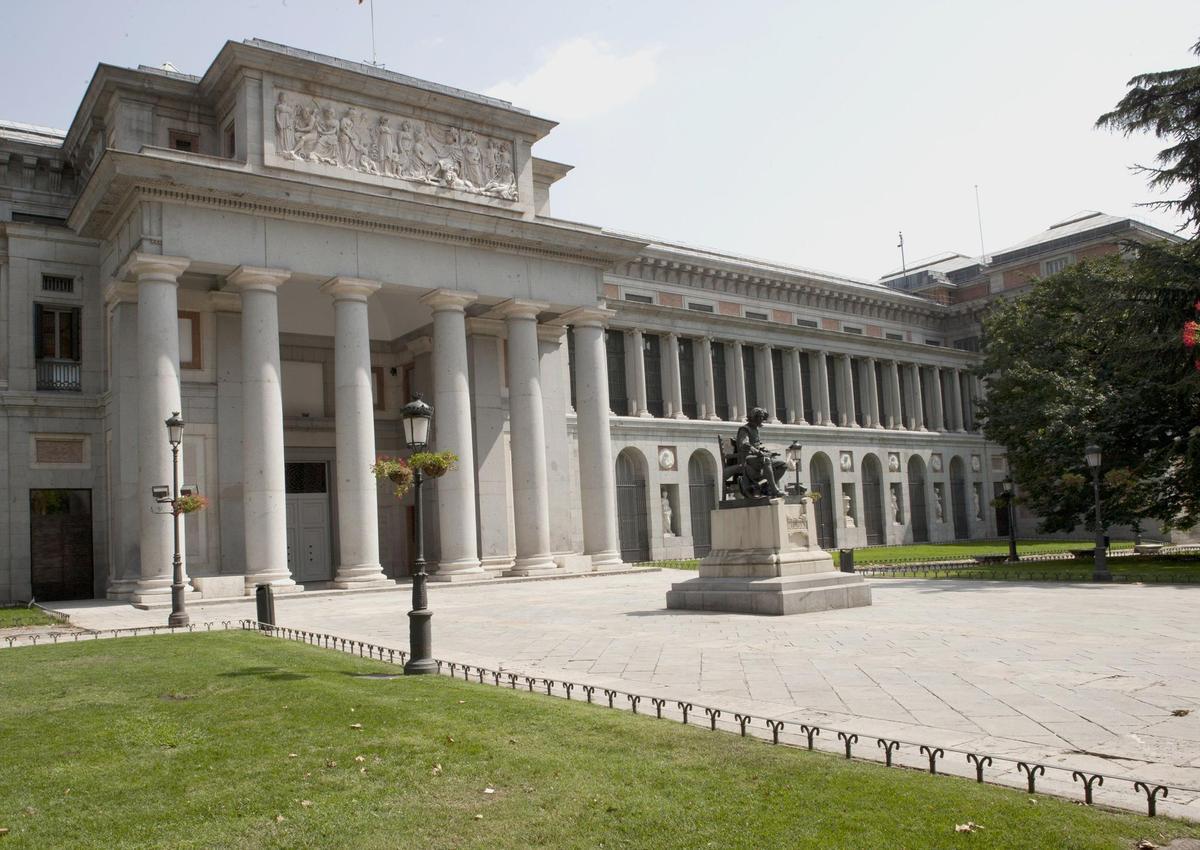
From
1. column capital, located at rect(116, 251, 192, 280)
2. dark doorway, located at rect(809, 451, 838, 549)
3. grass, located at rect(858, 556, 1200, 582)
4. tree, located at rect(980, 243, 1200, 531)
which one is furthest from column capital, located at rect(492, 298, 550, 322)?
dark doorway, located at rect(809, 451, 838, 549)

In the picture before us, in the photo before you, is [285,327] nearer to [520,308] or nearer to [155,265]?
[520,308]

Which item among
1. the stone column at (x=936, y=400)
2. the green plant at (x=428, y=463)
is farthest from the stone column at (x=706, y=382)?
the green plant at (x=428, y=463)

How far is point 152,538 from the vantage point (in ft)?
90.0

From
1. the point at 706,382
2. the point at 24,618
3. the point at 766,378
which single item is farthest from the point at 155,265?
the point at 766,378

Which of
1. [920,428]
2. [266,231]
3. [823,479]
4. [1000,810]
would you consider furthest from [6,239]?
[920,428]

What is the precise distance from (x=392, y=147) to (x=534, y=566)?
47.8 ft

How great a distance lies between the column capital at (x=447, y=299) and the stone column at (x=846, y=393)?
3499 cm

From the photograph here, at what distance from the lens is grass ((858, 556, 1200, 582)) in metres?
26.9

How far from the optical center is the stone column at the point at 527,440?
1367 inches

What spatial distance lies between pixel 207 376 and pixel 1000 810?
30.0 m

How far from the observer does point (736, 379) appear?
56.8 m

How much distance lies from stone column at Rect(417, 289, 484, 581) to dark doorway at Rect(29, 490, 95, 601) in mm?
11200

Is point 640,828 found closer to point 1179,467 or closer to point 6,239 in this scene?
point 1179,467

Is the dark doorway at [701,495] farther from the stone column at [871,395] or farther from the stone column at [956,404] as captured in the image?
the stone column at [956,404]
